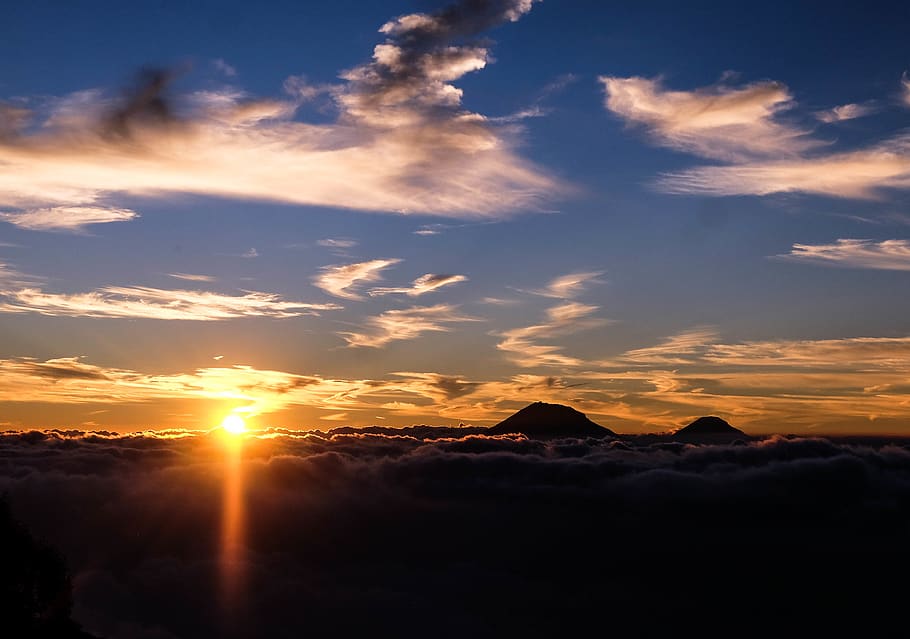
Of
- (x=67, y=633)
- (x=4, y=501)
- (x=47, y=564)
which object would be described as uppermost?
(x=4, y=501)

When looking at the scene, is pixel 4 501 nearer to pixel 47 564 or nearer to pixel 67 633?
pixel 47 564

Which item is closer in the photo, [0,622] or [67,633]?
[0,622]

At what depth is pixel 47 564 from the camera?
401 ft

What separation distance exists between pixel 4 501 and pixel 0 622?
18.3 m

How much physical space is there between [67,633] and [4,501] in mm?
44389

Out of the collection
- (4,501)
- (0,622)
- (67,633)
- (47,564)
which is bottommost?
(67,633)

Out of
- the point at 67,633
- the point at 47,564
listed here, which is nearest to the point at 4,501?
the point at 47,564

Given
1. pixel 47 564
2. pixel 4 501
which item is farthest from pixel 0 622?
pixel 4 501

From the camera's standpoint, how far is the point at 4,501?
11825 centimetres

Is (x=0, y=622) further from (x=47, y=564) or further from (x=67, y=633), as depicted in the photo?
(x=67, y=633)

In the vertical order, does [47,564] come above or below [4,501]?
below

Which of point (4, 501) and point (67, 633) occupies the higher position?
point (4, 501)

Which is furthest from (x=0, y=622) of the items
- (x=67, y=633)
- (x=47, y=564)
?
Result: (x=67, y=633)

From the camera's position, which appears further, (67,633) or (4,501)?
(67,633)
